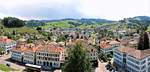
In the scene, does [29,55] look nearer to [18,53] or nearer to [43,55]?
[18,53]

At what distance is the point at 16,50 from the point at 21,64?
1040 cm

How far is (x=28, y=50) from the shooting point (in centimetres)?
13862

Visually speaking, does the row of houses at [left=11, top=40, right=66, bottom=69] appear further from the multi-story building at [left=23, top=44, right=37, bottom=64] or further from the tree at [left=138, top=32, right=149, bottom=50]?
the tree at [left=138, top=32, right=149, bottom=50]

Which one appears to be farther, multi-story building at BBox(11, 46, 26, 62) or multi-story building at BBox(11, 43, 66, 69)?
multi-story building at BBox(11, 46, 26, 62)

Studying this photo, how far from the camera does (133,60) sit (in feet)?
360

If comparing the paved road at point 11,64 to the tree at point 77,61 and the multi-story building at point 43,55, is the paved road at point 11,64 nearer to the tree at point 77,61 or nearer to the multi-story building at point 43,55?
the multi-story building at point 43,55

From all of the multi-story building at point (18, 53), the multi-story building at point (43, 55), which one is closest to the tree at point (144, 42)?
the multi-story building at point (43, 55)

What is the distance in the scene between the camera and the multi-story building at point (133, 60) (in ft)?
352

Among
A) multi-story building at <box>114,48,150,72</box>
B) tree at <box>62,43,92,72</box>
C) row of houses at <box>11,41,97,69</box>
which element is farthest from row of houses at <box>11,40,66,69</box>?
tree at <box>62,43,92,72</box>

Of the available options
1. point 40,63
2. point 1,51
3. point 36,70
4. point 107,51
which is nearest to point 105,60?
point 107,51

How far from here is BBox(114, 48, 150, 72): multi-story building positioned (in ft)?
352

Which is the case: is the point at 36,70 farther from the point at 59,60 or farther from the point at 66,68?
the point at 66,68

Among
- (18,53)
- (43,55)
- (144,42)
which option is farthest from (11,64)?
(144,42)

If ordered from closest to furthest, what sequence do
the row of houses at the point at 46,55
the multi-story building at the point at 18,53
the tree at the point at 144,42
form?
1. the row of houses at the point at 46,55
2. the tree at the point at 144,42
3. the multi-story building at the point at 18,53
